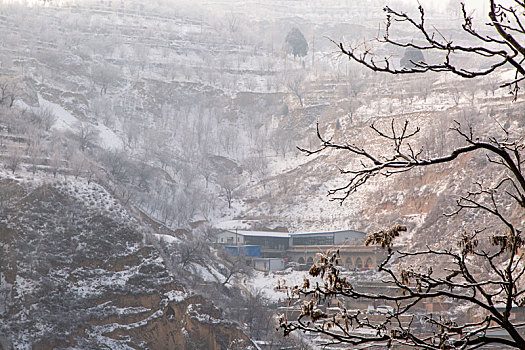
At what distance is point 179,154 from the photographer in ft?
304

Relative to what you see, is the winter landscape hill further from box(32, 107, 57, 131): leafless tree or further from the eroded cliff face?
box(32, 107, 57, 131): leafless tree

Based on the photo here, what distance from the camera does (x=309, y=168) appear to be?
84.1m

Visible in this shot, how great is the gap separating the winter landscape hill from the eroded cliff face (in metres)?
0.11

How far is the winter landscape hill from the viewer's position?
39406 mm

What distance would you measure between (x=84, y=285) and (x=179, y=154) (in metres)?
54.3

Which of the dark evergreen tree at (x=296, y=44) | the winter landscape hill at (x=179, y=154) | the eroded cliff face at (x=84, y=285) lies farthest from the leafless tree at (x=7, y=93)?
the dark evergreen tree at (x=296, y=44)

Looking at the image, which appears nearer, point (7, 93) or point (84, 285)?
point (84, 285)

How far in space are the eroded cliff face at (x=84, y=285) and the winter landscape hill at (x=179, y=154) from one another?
113 millimetres

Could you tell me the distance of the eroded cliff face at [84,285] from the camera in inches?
1427

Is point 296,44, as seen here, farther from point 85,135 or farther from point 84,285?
point 84,285

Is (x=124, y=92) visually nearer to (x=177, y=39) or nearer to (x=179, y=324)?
(x=177, y=39)

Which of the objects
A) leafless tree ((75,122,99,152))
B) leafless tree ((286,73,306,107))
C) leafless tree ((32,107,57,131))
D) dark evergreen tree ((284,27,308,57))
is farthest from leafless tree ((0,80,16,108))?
dark evergreen tree ((284,27,308,57))

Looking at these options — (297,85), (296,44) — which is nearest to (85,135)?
(297,85)

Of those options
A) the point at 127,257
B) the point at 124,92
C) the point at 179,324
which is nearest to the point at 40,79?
the point at 124,92
